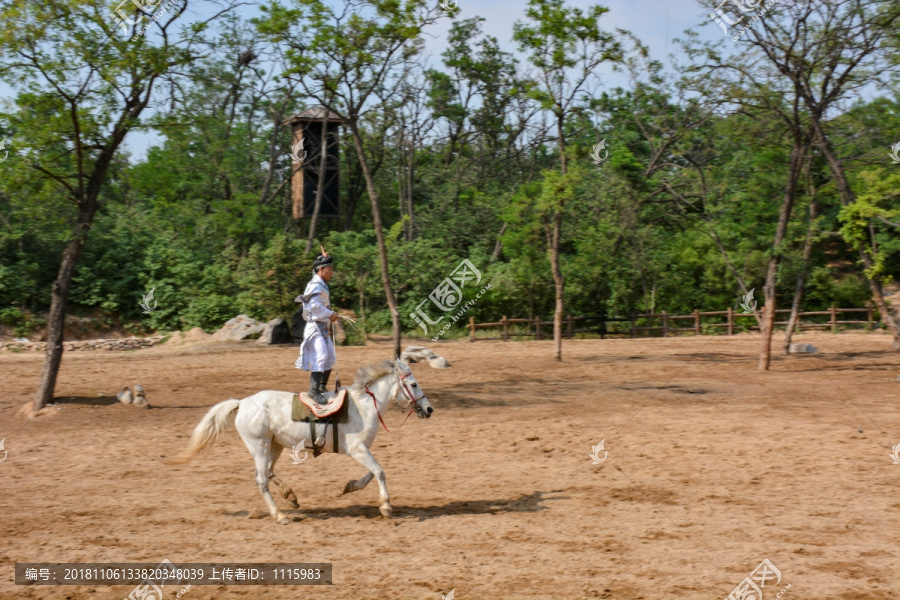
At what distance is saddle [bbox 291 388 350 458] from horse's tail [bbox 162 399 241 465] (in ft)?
2.58

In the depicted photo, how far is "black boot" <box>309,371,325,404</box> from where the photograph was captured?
28.0ft

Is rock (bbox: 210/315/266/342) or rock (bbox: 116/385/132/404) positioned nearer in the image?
rock (bbox: 116/385/132/404)

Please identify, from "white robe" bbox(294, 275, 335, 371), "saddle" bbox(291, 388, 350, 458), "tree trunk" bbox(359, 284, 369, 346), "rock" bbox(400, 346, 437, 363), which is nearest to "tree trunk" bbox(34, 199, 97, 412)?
"white robe" bbox(294, 275, 335, 371)

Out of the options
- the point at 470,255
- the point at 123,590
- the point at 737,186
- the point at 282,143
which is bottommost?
the point at 123,590

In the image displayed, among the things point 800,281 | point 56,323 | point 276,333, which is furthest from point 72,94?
point 800,281

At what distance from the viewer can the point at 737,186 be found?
1356 inches

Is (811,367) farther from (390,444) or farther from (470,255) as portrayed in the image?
(470,255)

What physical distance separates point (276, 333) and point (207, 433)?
1832cm

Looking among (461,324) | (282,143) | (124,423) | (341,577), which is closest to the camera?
(341,577)

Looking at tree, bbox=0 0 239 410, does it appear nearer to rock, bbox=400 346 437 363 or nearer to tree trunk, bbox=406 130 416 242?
rock, bbox=400 346 437 363

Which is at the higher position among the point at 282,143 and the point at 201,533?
the point at 282,143

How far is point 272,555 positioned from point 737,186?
32.1 metres

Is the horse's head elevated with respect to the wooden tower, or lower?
lower

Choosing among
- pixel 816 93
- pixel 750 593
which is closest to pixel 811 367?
pixel 816 93
